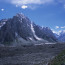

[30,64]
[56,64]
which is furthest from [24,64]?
[56,64]

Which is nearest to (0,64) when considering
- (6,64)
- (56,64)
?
(6,64)

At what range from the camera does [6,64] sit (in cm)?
5169

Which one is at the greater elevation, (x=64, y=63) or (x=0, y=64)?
(x=64, y=63)

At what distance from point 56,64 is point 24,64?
33.1 m

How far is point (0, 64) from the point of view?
173 feet

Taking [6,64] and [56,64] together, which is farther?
[6,64]

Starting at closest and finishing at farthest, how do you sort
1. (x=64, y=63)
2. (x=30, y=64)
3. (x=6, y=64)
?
(x=64, y=63), (x=30, y=64), (x=6, y=64)

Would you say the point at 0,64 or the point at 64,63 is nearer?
the point at 64,63

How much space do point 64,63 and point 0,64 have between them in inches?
1568

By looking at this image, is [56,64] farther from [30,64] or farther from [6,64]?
[6,64]

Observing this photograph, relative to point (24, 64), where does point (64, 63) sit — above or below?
above

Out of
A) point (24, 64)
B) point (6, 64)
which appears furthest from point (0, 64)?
point (24, 64)

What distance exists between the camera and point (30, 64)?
48.0 m

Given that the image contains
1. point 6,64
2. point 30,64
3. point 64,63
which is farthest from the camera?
point 6,64
